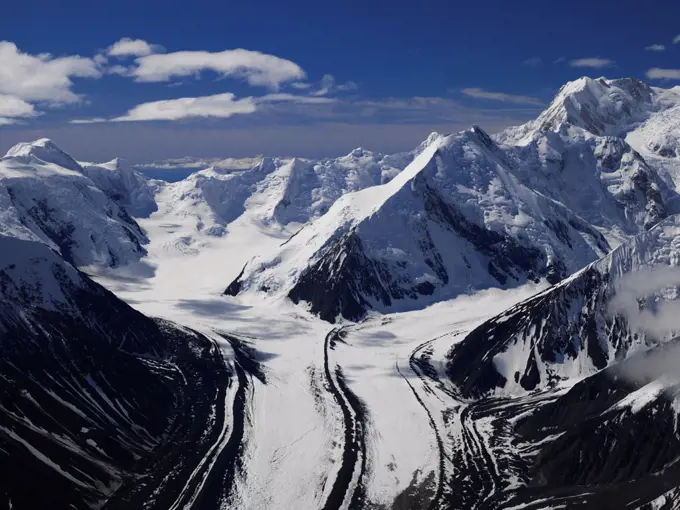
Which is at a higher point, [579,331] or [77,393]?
[579,331]

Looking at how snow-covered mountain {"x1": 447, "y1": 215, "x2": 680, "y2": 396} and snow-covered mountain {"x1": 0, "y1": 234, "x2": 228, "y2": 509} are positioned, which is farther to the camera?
snow-covered mountain {"x1": 447, "y1": 215, "x2": 680, "y2": 396}

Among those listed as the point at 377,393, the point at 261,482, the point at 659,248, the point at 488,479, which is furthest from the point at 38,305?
the point at 659,248

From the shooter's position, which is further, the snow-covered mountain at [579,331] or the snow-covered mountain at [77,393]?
the snow-covered mountain at [579,331]

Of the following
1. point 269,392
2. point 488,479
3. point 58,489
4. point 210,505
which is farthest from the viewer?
point 269,392

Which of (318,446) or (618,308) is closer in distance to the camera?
(318,446)

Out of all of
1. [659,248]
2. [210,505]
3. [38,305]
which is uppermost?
[659,248]

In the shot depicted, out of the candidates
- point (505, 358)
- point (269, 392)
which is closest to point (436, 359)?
point (505, 358)

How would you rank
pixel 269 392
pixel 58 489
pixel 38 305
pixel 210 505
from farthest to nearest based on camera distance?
pixel 269 392, pixel 38 305, pixel 210 505, pixel 58 489

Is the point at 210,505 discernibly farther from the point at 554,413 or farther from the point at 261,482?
the point at 554,413

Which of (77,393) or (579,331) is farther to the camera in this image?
(579,331)

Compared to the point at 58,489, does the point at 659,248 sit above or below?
above
